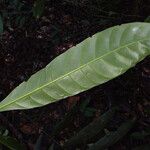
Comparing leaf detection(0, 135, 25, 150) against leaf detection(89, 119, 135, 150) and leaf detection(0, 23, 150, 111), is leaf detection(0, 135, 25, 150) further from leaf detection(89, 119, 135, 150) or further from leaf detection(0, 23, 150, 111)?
leaf detection(89, 119, 135, 150)

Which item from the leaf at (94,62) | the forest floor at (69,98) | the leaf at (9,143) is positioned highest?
the leaf at (94,62)

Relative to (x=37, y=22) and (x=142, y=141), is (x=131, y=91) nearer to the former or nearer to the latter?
(x=142, y=141)

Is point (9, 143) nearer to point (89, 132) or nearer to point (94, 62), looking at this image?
point (94, 62)

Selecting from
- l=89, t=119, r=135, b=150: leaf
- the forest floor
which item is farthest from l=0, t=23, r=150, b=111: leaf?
the forest floor

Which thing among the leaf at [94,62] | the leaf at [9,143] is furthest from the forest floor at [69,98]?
the leaf at [94,62]

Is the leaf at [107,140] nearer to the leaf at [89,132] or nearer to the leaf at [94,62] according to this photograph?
the leaf at [89,132]

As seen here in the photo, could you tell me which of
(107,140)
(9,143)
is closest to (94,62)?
(9,143)

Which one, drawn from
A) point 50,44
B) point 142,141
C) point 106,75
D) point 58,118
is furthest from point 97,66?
point 50,44
